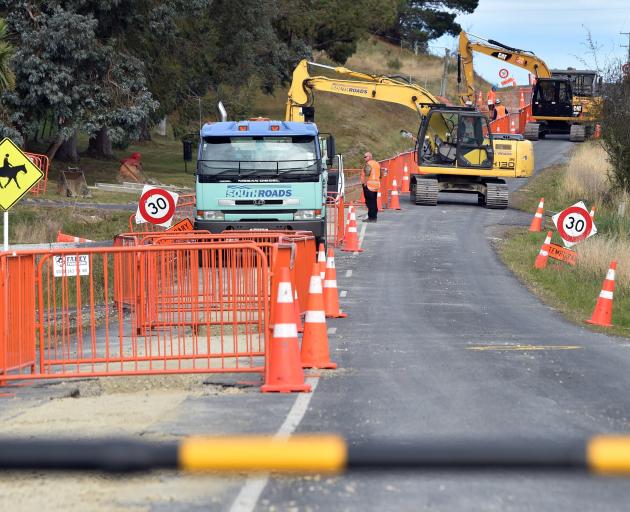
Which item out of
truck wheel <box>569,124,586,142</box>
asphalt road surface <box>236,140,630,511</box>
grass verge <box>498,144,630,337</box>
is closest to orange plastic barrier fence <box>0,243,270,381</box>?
asphalt road surface <box>236,140,630,511</box>

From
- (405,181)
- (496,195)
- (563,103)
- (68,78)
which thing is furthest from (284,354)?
(563,103)

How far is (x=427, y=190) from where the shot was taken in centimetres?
3600

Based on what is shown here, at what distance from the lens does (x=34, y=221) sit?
3184cm

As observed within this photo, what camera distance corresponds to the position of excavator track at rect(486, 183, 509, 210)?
3591 centimetres

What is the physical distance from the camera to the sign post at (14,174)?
765 inches

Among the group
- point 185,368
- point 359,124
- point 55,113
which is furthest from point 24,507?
point 359,124

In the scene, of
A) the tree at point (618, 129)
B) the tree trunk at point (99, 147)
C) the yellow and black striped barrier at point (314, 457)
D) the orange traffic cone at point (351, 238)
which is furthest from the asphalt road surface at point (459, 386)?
the tree trunk at point (99, 147)

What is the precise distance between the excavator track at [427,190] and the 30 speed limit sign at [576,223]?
552 inches

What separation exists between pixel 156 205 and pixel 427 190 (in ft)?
50.6

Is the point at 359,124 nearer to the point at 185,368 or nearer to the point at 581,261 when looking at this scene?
the point at 581,261

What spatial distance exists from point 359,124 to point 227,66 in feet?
47.1

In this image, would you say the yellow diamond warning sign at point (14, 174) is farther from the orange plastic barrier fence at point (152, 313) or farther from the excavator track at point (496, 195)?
the excavator track at point (496, 195)

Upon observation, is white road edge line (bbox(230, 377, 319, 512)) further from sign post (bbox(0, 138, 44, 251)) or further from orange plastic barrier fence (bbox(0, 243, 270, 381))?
sign post (bbox(0, 138, 44, 251))

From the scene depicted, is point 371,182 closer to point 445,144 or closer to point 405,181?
point 445,144
